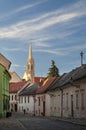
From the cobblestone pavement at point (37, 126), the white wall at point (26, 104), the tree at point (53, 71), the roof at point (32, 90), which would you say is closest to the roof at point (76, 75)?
the cobblestone pavement at point (37, 126)

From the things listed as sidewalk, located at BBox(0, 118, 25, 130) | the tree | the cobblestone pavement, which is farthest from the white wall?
sidewalk, located at BBox(0, 118, 25, 130)

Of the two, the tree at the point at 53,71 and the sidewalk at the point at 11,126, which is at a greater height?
the tree at the point at 53,71

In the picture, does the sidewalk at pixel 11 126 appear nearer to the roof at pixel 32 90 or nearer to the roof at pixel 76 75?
the roof at pixel 76 75

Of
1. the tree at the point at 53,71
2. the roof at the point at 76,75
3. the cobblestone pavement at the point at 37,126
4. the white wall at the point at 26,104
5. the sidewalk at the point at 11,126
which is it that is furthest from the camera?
the tree at the point at 53,71

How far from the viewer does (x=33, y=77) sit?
6260 inches

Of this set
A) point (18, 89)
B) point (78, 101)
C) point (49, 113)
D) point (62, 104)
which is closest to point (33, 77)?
point (18, 89)

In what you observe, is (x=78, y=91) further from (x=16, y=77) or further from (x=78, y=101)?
(x=16, y=77)

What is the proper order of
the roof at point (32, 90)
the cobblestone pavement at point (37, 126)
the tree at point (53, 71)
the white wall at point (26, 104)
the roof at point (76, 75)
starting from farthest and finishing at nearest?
the tree at point (53, 71) → the white wall at point (26, 104) → the roof at point (32, 90) → the roof at point (76, 75) → the cobblestone pavement at point (37, 126)

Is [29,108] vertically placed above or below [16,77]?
below

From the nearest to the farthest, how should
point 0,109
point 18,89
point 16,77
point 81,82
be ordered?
point 81,82, point 0,109, point 18,89, point 16,77

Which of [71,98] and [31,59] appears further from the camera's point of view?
[31,59]

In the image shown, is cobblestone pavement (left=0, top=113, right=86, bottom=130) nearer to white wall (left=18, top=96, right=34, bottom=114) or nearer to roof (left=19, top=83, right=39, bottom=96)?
roof (left=19, top=83, right=39, bottom=96)

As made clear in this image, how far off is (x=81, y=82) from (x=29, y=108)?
176ft

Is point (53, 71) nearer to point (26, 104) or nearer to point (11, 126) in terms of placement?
point (26, 104)
